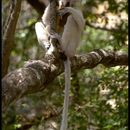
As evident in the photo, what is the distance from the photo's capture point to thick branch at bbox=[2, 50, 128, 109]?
2.25 metres

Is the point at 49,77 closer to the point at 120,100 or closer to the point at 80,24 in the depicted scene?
the point at 80,24

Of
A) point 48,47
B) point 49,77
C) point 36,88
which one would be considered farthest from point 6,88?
point 48,47

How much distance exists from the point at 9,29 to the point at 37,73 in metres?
1.38

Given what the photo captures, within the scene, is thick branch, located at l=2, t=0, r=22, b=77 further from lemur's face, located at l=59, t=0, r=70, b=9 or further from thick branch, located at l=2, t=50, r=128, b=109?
thick branch, located at l=2, t=50, r=128, b=109

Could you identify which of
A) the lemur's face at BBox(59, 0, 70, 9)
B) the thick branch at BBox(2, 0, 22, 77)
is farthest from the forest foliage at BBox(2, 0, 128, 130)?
the lemur's face at BBox(59, 0, 70, 9)

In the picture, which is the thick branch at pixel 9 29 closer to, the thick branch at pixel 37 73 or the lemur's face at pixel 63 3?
the lemur's face at pixel 63 3

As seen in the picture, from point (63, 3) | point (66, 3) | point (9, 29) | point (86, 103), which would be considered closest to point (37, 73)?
point (63, 3)

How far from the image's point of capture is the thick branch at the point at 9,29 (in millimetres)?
3867

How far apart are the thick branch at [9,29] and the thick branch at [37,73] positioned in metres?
0.77

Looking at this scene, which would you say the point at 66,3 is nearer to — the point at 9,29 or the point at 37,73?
the point at 9,29

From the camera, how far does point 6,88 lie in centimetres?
221

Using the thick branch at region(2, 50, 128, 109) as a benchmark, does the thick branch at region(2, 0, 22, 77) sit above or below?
above

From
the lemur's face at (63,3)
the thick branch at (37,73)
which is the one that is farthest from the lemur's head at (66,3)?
the thick branch at (37,73)

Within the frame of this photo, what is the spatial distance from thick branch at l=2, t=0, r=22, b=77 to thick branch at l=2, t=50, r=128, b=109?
0.77 metres
